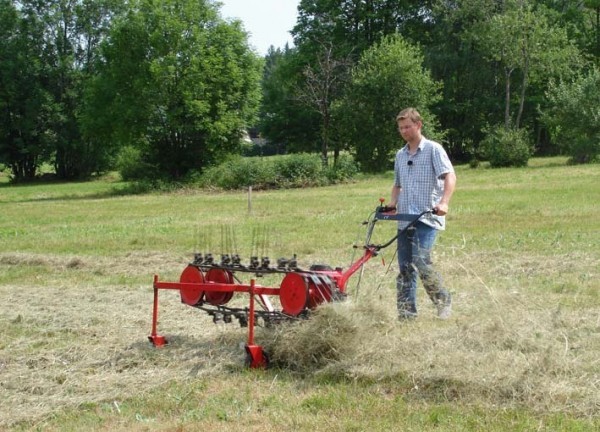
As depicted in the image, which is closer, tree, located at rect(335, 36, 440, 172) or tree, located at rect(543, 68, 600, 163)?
tree, located at rect(543, 68, 600, 163)

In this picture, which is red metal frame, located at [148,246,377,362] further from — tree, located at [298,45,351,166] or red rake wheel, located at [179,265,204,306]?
tree, located at [298,45,351,166]

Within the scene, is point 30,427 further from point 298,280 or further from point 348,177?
point 348,177

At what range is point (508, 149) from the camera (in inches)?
1625

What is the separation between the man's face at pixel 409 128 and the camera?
6.63m

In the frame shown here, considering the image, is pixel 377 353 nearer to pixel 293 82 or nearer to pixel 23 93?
pixel 293 82

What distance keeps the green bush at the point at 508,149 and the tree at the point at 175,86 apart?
44.3ft

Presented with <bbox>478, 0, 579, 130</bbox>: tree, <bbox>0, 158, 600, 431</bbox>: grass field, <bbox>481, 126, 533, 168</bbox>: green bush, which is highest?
<bbox>478, 0, 579, 130</bbox>: tree

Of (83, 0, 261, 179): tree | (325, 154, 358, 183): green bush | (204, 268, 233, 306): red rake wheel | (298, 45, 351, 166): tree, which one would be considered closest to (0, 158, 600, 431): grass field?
(204, 268, 233, 306): red rake wheel

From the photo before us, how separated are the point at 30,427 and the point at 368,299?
263 centimetres

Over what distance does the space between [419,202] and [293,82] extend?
48833 mm

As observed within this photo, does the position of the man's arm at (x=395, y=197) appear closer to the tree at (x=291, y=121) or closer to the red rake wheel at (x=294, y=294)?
the red rake wheel at (x=294, y=294)

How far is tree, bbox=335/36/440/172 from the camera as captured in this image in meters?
41.1

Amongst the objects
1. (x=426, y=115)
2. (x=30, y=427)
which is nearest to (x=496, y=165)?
(x=426, y=115)

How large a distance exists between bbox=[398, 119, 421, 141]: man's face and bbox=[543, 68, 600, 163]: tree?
35832mm
